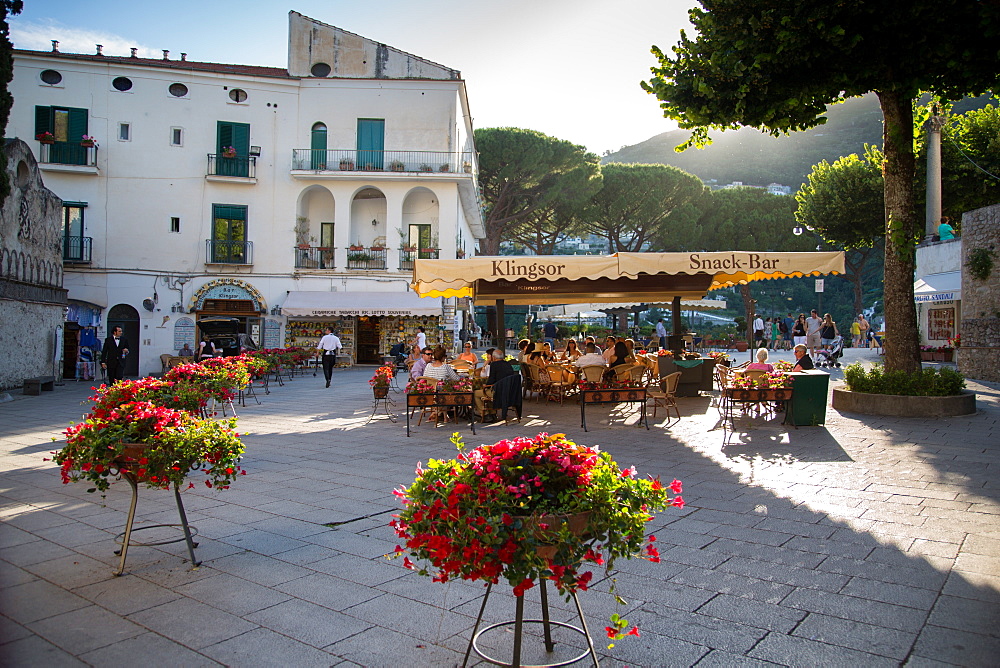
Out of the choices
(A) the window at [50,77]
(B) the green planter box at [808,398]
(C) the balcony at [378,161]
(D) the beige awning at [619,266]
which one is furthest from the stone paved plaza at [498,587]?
(A) the window at [50,77]

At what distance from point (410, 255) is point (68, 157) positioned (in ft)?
41.3

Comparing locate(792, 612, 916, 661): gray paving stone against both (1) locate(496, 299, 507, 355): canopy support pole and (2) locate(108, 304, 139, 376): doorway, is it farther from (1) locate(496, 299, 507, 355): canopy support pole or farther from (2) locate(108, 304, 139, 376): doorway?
(2) locate(108, 304, 139, 376): doorway

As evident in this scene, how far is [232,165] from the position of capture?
25859mm

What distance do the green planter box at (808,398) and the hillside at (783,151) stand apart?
96.1m

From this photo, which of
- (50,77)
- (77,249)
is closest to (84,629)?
(77,249)

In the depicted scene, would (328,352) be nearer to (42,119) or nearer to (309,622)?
(309,622)

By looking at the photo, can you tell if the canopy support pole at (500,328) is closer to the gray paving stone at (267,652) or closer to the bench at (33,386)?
the gray paving stone at (267,652)

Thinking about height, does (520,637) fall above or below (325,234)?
below

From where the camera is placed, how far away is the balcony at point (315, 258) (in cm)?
2639

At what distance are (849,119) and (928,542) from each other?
13600 centimetres

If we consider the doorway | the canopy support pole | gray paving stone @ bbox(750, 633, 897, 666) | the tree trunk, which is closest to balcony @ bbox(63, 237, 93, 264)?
the doorway

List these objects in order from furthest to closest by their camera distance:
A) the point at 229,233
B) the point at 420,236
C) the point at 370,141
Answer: the point at 420,236 < the point at 370,141 < the point at 229,233

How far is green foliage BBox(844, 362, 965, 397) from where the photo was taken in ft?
34.3

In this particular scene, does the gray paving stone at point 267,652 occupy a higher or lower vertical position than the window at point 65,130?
lower
